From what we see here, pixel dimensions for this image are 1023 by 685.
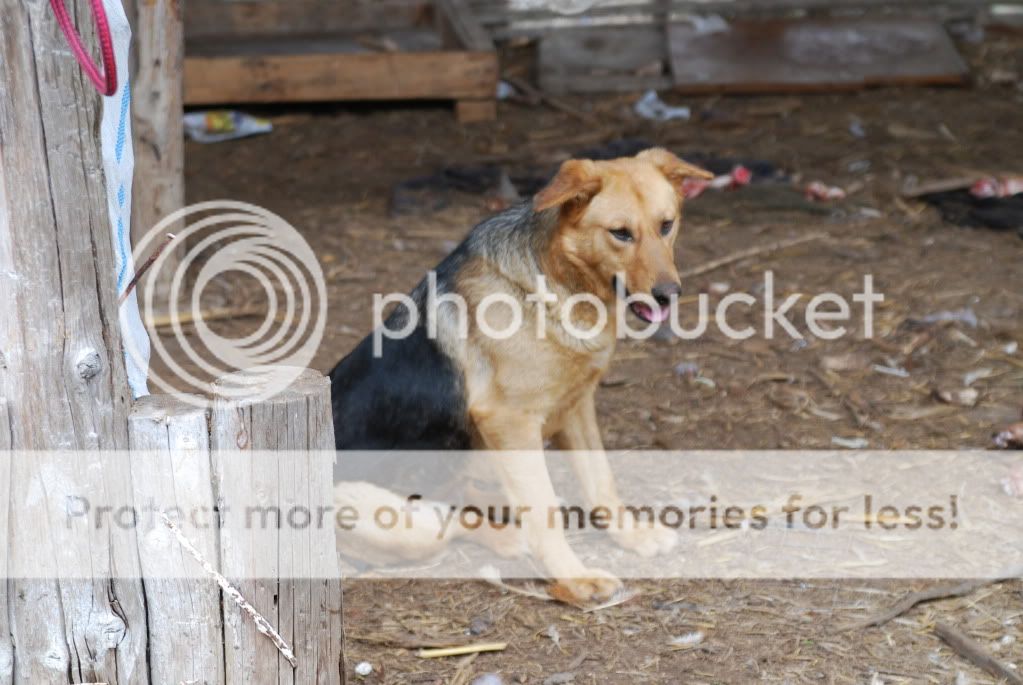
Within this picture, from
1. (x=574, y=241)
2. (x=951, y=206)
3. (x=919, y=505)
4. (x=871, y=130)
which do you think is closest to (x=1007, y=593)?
(x=919, y=505)

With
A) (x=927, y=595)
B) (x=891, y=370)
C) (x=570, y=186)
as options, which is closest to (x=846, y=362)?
(x=891, y=370)

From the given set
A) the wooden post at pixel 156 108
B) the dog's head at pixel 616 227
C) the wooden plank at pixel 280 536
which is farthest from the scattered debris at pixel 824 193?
the wooden plank at pixel 280 536

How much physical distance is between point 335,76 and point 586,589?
586 cm

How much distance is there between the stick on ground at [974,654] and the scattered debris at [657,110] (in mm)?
6040

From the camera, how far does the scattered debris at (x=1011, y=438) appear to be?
5449mm

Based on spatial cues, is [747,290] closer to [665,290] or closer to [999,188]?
[999,188]

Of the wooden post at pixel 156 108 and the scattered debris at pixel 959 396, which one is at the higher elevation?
the wooden post at pixel 156 108

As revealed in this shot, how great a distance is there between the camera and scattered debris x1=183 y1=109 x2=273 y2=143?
9445 millimetres

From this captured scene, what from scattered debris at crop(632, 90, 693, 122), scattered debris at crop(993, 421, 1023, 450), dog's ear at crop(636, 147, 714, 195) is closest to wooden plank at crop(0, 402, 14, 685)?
dog's ear at crop(636, 147, 714, 195)

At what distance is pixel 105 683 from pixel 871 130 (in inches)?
303

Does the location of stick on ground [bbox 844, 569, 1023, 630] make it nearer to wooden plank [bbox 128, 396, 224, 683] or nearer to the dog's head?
the dog's head

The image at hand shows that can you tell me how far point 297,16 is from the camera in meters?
10.6

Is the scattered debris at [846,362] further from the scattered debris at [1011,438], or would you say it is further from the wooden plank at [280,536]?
the wooden plank at [280,536]

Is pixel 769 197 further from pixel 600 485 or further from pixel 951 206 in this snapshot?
pixel 600 485
